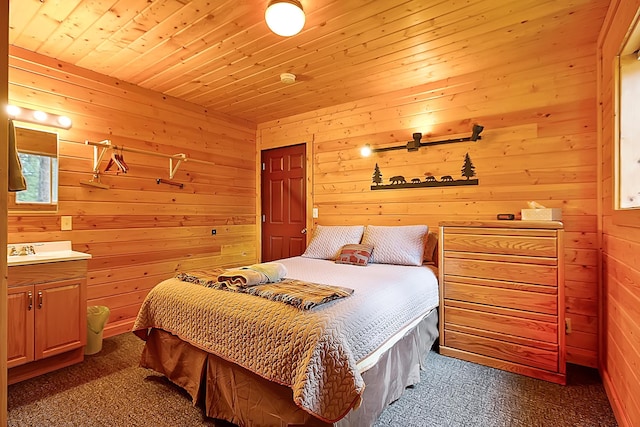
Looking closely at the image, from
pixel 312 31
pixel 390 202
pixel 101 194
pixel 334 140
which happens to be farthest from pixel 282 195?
pixel 312 31

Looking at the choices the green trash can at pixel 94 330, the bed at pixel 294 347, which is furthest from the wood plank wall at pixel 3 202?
the green trash can at pixel 94 330

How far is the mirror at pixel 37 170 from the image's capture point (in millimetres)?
2479

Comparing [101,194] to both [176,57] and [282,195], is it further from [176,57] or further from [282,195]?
[282,195]

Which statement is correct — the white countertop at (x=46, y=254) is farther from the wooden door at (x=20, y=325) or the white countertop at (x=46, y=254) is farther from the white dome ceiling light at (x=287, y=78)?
the white dome ceiling light at (x=287, y=78)

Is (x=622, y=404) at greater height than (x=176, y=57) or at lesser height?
lesser

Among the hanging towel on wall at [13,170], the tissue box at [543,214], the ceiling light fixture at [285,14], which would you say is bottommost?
the tissue box at [543,214]

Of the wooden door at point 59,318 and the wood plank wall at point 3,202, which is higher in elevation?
the wood plank wall at point 3,202

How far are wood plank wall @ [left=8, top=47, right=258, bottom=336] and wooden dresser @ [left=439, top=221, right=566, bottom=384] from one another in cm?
260

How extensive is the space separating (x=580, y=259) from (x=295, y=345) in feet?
7.58

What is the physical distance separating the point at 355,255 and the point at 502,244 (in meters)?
1.13

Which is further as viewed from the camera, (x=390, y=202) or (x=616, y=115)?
(x=390, y=202)

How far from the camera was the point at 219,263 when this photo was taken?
392cm

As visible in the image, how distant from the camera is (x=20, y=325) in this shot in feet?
6.93

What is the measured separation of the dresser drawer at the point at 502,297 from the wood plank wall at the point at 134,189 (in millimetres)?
2648
